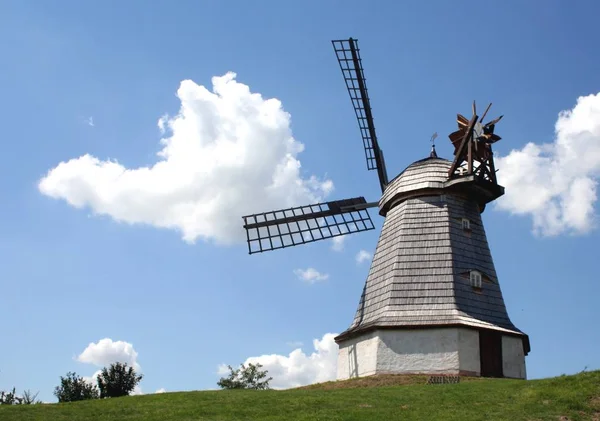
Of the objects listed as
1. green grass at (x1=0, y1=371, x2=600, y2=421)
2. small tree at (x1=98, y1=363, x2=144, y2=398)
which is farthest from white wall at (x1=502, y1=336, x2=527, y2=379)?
small tree at (x1=98, y1=363, x2=144, y2=398)

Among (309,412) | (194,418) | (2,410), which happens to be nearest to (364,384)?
(309,412)

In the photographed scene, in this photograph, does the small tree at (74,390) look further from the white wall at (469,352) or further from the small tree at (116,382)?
the white wall at (469,352)

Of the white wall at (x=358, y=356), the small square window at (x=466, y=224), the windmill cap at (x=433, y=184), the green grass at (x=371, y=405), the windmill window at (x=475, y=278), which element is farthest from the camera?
the windmill cap at (x=433, y=184)

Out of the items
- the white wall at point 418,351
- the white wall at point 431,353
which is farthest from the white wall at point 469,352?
the white wall at point 418,351

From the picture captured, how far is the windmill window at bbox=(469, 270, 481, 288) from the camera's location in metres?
27.1

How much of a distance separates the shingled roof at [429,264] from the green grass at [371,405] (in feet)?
16.6

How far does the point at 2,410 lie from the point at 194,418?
20.0ft

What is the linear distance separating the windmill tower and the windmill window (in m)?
0.05

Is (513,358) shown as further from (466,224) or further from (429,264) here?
(466,224)

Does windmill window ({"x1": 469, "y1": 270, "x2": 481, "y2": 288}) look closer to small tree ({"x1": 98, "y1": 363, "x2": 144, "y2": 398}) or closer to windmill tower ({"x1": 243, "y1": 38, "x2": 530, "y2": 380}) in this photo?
windmill tower ({"x1": 243, "y1": 38, "x2": 530, "y2": 380})

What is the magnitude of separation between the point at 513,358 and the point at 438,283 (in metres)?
4.00

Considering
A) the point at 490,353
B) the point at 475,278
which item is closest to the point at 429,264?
the point at 475,278

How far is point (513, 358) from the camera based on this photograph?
85.9ft

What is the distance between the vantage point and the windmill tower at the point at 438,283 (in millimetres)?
25422
